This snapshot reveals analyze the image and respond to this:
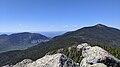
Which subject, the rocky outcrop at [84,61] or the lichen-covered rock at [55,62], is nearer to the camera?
the lichen-covered rock at [55,62]

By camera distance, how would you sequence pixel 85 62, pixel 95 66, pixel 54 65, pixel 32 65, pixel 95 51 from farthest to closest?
pixel 95 51 → pixel 85 62 → pixel 95 66 → pixel 32 65 → pixel 54 65

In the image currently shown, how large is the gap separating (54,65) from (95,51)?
60.0ft

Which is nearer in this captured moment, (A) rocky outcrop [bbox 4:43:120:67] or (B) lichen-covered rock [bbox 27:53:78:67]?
(B) lichen-covered rock [bbox 27:53:78:67]

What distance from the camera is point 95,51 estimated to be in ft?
142

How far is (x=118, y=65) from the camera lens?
39.2 m

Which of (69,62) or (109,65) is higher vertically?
(69,62)

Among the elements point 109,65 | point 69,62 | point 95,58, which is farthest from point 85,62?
point 69,62

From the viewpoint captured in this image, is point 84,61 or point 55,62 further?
point 84,61

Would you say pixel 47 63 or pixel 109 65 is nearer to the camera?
pixel 47 63

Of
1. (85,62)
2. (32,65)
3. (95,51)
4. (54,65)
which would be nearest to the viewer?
(54,65)

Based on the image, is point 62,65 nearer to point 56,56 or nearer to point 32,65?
point 56,56

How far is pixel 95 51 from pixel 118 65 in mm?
6049

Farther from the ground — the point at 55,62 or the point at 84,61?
the point at 55,62

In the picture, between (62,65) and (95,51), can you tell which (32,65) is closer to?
(62,65)
